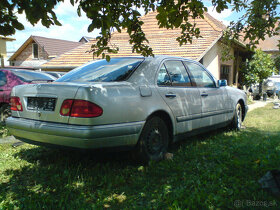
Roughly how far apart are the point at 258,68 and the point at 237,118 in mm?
12184

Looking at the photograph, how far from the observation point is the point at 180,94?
14.4 feet

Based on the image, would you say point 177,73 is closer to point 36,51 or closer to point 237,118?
point 237,118

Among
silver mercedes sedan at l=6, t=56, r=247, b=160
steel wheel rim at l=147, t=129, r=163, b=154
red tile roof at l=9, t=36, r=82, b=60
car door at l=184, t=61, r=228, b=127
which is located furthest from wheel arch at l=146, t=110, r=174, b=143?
red tile roof at l=9, t=36, r=82, b=60

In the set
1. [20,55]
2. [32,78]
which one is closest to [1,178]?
[32,78]

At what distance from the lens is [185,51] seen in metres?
13.0

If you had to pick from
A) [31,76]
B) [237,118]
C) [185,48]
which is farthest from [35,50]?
[237,118]

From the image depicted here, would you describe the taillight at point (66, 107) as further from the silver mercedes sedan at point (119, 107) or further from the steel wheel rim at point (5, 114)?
the steel wheel rim at point (5, 114)

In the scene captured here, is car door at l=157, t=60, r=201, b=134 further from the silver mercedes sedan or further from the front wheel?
the front wheel

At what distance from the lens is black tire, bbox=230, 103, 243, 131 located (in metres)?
6.23

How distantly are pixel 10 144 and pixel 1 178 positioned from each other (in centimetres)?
183

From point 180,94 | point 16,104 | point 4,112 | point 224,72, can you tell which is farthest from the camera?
→ point 224,72

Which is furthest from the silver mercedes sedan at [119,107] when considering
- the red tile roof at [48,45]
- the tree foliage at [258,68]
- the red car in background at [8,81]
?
the red tile roof at [48,45]

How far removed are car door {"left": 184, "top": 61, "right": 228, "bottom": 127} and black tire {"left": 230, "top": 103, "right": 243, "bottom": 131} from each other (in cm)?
62

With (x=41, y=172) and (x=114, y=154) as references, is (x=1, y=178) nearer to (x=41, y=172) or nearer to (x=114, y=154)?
(x=41, y=172)
